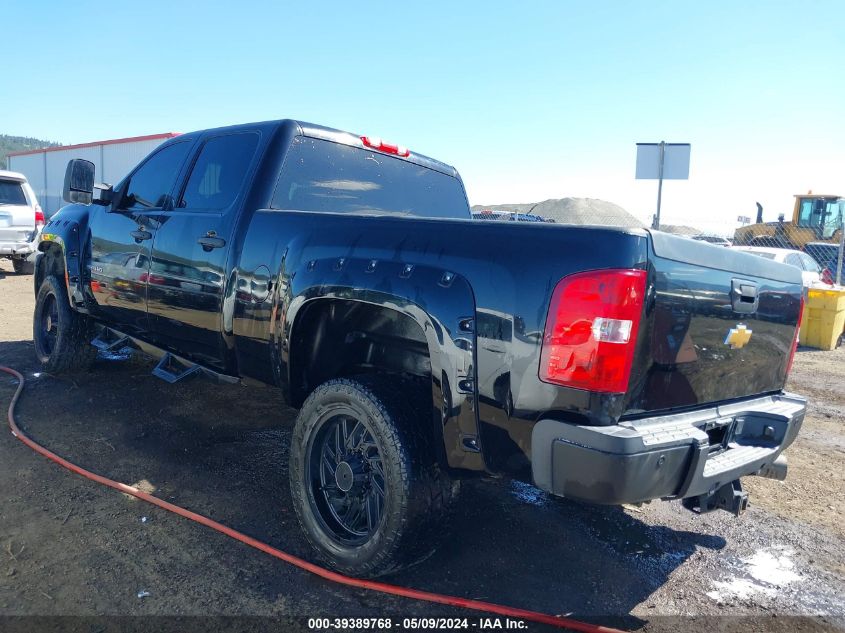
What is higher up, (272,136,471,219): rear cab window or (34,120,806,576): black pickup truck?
(272,136,471,219): rear cab window

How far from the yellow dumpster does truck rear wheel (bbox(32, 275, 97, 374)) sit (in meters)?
9.60

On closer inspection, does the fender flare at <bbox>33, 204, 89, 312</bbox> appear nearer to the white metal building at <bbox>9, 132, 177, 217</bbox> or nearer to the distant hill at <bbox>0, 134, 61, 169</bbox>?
the white metal building at <bbox>9, 132, 177, 217</bbox>

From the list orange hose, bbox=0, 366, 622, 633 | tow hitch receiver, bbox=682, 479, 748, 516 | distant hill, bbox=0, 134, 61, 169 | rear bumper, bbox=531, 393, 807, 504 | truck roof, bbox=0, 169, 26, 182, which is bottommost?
orange hose, bbox=0, 366, 622, 633

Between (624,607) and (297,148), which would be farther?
(297,148)

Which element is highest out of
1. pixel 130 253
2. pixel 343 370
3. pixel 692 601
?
pixel 130 253

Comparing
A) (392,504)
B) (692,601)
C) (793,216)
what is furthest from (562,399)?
(793,216)

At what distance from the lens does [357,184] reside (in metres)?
3.91

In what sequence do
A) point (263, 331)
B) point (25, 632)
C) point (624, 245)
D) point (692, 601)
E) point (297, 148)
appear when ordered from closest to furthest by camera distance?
point (624, 245) → point (25, 632) → point (692, 601) → point (263, 331) → point (297, 148)

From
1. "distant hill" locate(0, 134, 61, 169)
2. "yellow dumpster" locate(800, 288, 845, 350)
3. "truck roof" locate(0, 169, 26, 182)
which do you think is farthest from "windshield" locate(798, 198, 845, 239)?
"distant hill" locate(0, 134, 61, 169)

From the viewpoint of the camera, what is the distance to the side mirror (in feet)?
15.0

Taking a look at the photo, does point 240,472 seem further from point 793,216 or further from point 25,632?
point 793,216

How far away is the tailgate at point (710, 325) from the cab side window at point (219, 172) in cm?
234

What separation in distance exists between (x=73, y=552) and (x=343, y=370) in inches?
56.2

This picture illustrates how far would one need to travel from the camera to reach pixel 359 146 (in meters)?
3.97
